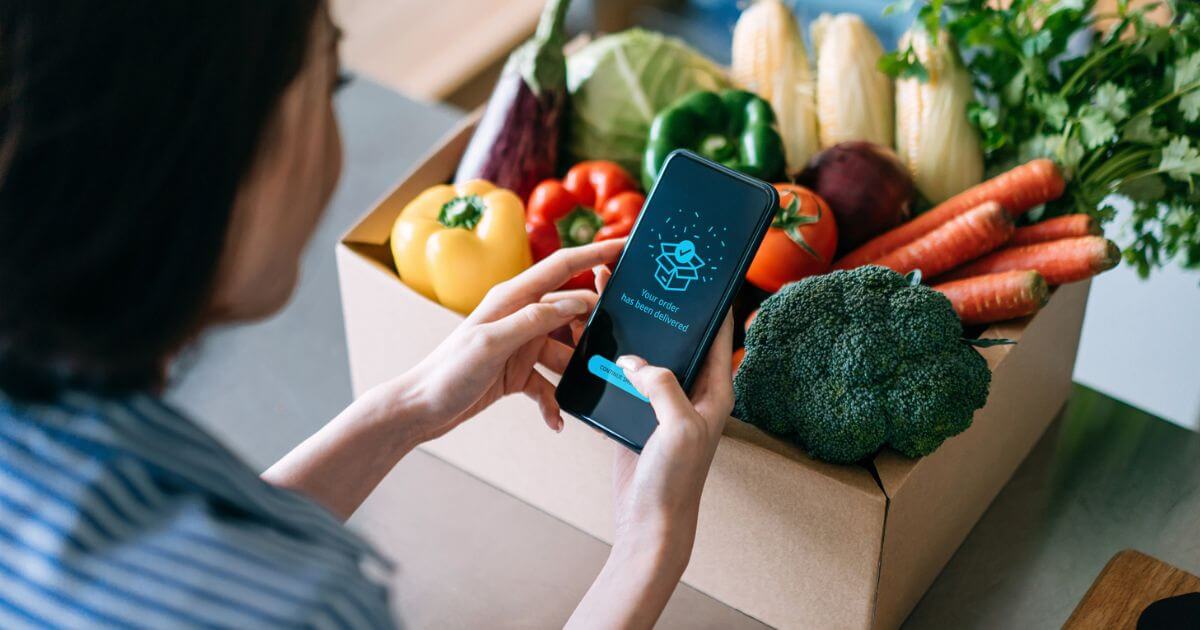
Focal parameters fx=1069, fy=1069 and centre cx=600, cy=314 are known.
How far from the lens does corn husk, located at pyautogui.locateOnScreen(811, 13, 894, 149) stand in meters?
1.10

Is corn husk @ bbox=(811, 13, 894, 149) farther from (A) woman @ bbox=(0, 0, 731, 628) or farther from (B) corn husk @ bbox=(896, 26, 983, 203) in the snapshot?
(A) woman @ bbox=(0, 0, 731, 628)

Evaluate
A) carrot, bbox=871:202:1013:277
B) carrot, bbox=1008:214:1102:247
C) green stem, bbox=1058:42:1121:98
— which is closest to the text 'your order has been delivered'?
carrot, bbox=871:202:1013:277

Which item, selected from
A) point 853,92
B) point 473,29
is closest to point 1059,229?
point 853,92

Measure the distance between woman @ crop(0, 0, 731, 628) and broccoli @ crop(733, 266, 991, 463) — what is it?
12.5 inches

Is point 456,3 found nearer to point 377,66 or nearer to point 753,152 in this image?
point 377,66

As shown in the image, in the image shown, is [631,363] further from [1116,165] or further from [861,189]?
[1116,165]

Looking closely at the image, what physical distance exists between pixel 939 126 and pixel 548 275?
0.44 metres

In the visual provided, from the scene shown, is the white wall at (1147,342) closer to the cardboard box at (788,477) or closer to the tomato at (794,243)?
the cardboard box at (788,477)

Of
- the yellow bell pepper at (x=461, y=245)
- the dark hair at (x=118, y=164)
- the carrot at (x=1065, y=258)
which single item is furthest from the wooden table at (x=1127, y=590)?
the dark hair at (x=118, y=164)

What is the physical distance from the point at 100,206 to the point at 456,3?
2556 mm

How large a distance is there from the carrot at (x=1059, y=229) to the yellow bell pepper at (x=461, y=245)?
44 centimetres

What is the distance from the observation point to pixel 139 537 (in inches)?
19.7

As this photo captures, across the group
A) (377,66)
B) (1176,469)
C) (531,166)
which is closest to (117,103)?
(531,166)

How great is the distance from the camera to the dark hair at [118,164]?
1.56 ft
